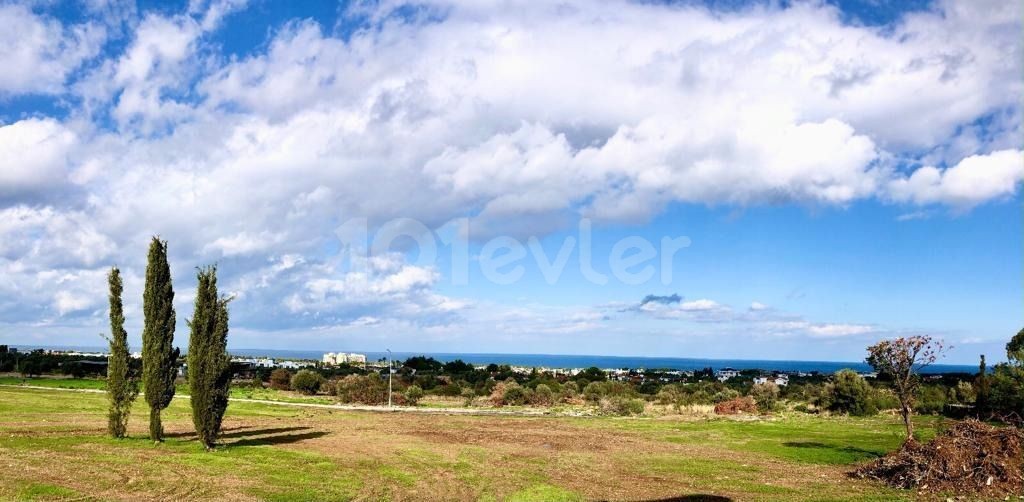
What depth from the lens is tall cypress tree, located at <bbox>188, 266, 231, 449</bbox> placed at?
85.0 feet

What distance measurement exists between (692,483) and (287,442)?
57.7 feet

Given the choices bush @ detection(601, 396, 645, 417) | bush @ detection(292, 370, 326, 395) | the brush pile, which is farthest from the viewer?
bush @ detection(292, 370, 326, 395)

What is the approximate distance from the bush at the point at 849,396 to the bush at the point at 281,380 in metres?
58.8

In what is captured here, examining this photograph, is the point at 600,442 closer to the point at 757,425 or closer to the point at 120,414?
the point at 757,425

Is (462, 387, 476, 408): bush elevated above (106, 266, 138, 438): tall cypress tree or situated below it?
below

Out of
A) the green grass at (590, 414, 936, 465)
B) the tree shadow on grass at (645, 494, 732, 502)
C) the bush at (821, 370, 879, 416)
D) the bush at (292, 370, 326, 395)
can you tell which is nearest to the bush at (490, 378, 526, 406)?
the green grass at (590, 414, 936, 465)

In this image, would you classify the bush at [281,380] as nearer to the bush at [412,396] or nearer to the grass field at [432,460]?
the bush at [412,396]

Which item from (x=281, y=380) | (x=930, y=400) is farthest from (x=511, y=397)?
(x=281, y=380)

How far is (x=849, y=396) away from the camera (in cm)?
5500

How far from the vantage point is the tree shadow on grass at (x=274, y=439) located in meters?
28.6

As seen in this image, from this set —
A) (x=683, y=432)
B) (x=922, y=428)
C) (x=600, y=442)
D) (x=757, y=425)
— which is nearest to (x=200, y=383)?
(x=600, y=442)

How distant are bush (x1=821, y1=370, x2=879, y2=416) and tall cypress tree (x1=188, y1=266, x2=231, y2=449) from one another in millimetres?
47298

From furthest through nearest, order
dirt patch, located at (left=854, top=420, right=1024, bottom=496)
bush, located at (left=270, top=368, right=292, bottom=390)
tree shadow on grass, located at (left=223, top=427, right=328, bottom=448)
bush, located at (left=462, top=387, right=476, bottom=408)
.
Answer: bush, located at (left=270, top=368, right=292, bottom=390)
bush, located at (left=462, top=387, right=476, bottom=408)
tree shadow on grass, located at (left=223, top=427, right=328, bottom=448)
dirt patch, located at (left=854, top=420, right=1024, bottom=496)

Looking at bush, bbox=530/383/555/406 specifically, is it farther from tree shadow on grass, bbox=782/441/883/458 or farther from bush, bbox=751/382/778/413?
tree shadow on grass, bbox=782/441/883/458
